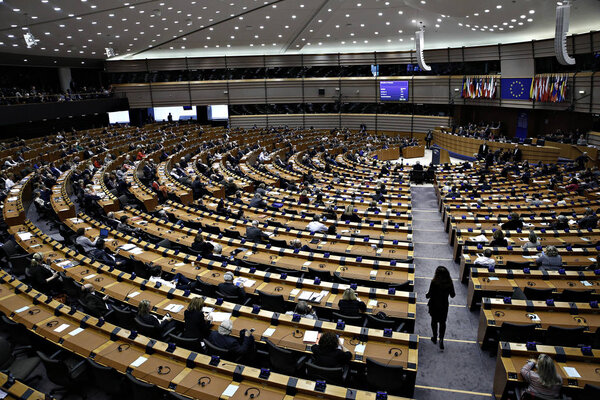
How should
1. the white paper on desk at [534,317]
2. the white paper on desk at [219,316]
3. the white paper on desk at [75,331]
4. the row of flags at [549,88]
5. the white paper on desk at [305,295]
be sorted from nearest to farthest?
the white paper on desk at [75,331], the white paper on desk at [534,317], the white paper on desk at [219,316], the white paper on desk at [305,295], the row of flags at [549,88]

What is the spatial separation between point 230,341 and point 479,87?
29355 mm

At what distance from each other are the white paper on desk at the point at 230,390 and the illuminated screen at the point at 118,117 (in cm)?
3642

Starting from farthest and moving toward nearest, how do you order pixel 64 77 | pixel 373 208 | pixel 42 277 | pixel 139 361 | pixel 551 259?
1. pixel 64 77
2. pixel 373 208
3. pixel 551 259
4. pixel 42 277
5. pixel 139 361

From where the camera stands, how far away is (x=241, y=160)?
74.2 feet

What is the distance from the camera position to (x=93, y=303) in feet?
23.1

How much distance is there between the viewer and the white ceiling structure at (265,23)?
16.8 meters

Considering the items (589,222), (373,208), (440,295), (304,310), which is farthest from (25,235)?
(589,222)

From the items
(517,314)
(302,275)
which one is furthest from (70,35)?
(517,314)

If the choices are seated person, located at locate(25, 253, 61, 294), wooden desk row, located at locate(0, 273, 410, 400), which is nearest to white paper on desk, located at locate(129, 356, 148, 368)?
wooden desk row, located at locate(0, 273, 410, 400)

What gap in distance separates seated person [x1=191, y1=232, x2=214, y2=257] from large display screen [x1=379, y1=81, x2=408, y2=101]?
2941cm

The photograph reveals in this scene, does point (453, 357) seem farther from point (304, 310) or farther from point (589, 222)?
point (589, 222)

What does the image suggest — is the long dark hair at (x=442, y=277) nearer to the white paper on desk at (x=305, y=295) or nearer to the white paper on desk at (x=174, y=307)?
the white paper on desk at (x=305, y=295)

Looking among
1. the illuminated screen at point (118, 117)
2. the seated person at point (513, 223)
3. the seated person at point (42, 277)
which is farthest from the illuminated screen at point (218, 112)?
the seated person at point (42, 277)

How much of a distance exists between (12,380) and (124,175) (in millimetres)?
14182
